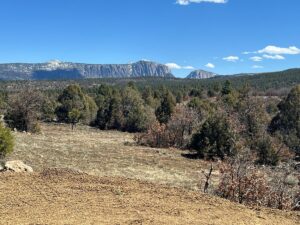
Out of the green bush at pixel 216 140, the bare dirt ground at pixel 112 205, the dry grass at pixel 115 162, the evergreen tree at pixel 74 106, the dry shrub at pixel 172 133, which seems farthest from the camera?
the evergreen tree at pixel 74 106

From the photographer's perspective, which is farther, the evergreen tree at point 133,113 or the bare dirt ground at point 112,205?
the evergreen tree at point 133,113

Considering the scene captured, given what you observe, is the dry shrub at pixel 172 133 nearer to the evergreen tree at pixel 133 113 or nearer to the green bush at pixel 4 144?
the evergreen tree at pixel 133 113

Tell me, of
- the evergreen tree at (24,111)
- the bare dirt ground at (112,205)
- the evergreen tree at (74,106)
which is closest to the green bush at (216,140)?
the evergreen tree at (24,111)

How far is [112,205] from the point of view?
15141mm

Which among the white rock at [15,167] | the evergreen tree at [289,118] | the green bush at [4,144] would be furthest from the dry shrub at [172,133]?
the white rock at [15,167]

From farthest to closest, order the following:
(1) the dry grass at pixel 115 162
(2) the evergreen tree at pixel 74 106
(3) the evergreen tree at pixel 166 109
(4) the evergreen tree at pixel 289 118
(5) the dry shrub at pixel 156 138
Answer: (2) the evergreen tree at pixel 74 106
(3) the evergreen tree at pixel 166 109
(5) the dry shrub at pixel 156 138
(4) the evergreen tree at pixel 289 118
(1) the dry grass at pixel 115 162

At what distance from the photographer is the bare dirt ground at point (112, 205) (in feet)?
44.9

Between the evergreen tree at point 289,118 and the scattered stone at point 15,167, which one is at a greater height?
the evergreen tree at point 289,118

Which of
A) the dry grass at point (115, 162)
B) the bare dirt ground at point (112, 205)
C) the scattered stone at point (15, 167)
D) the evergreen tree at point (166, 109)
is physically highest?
the evergreen tree at point (166, 109)

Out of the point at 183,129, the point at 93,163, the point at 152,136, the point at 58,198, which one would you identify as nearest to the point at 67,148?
the point at 93,163

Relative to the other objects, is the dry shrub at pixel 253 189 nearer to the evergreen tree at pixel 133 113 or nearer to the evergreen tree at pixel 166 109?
the evergreen tree at pixel 166 109

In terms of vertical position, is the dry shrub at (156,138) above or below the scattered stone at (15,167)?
below

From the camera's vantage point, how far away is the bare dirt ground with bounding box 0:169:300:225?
13680 mm

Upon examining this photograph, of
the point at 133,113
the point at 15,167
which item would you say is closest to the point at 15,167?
the point at 15,167
